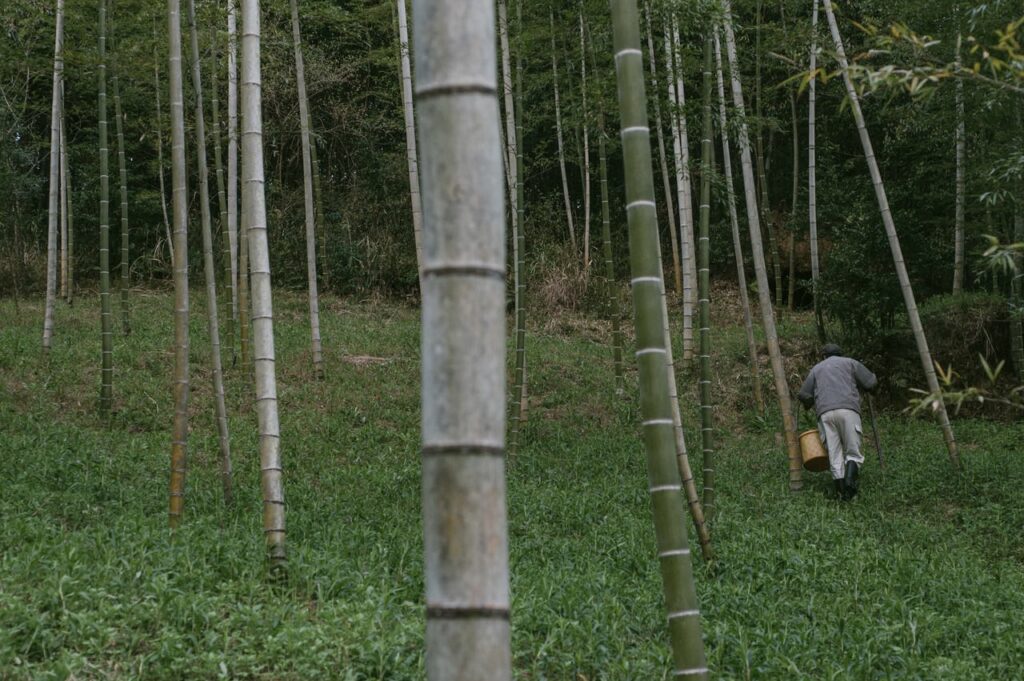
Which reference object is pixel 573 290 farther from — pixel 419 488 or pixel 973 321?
pixel 419 488

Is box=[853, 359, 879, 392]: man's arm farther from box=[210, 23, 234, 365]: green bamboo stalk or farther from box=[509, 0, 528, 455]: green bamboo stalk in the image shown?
box=[210, 23, 234, 365]: green bamboo stalk

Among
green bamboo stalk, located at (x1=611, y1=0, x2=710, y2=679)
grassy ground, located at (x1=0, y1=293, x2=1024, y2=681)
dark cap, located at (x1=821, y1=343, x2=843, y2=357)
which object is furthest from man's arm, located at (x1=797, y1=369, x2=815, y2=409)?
green bamboo stalk, located at (x1=611, y1=0, x2=710, y2=679)

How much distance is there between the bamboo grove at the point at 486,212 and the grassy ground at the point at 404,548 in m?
0.36

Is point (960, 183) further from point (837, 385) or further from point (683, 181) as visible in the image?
point (837, 385)

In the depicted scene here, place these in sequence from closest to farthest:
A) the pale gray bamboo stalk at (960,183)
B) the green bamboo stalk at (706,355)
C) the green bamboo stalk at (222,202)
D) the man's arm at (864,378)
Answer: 1. the green bamboo stalk at (706,355)
2. the man's arm at (864,378)
3. the green bamboo stalk at (222,202)
4. the pale gray bamboo stalk at (960,183)

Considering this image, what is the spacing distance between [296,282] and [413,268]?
2.38 m

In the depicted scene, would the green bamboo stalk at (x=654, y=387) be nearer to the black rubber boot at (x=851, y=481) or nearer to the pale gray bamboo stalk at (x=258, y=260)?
the pale gray bamboo stalk at (x=258, y=260)

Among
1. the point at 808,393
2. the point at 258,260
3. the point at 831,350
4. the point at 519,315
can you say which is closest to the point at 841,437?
the point at 808,393

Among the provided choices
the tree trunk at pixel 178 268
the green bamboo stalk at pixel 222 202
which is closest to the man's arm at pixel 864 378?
the tree trunk at pixel 178 268

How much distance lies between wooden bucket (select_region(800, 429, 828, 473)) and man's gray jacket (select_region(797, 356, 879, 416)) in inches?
9.4

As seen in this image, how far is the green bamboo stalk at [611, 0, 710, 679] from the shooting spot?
283cm

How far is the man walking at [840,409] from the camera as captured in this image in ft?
29.5

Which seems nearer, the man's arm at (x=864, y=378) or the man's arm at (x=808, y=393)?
the man's arm at (x=864, y=378)

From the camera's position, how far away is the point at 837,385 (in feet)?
30.5
